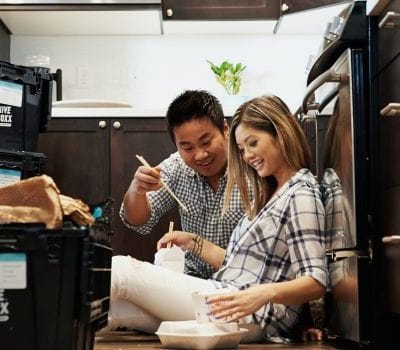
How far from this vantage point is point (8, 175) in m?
2.18

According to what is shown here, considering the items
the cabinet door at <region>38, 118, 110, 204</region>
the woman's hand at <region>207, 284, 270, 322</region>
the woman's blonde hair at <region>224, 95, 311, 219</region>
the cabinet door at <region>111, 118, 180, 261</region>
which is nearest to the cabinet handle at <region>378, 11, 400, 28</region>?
the woman's blonde hair at <region>224, 95, 311, 219</region>

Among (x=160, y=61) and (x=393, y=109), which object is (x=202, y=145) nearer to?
(x=393, y=109)

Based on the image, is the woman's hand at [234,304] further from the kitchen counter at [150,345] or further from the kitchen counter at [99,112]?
the kitchen counter at [99,112]

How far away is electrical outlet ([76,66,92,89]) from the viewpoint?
3.93 meters

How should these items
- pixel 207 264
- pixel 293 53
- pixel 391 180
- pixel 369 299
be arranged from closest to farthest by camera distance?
1. pixel 391 180
2. pixel 369 299
3. pixel 207 264
4. pixel 293 53

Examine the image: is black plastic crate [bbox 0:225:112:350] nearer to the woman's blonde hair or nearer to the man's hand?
the woman's blonde hair

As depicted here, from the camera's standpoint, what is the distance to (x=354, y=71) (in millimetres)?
1932

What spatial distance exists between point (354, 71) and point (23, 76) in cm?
93

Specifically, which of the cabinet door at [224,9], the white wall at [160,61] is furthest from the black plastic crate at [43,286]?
the white wall at [160,61]

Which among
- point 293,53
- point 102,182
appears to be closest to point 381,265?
point 102,182

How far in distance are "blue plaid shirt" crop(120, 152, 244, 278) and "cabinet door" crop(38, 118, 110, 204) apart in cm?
68

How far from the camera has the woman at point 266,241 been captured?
6.73 feet

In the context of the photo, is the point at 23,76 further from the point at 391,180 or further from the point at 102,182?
the point at 102,182

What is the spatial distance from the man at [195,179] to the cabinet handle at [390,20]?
3.16 feet
